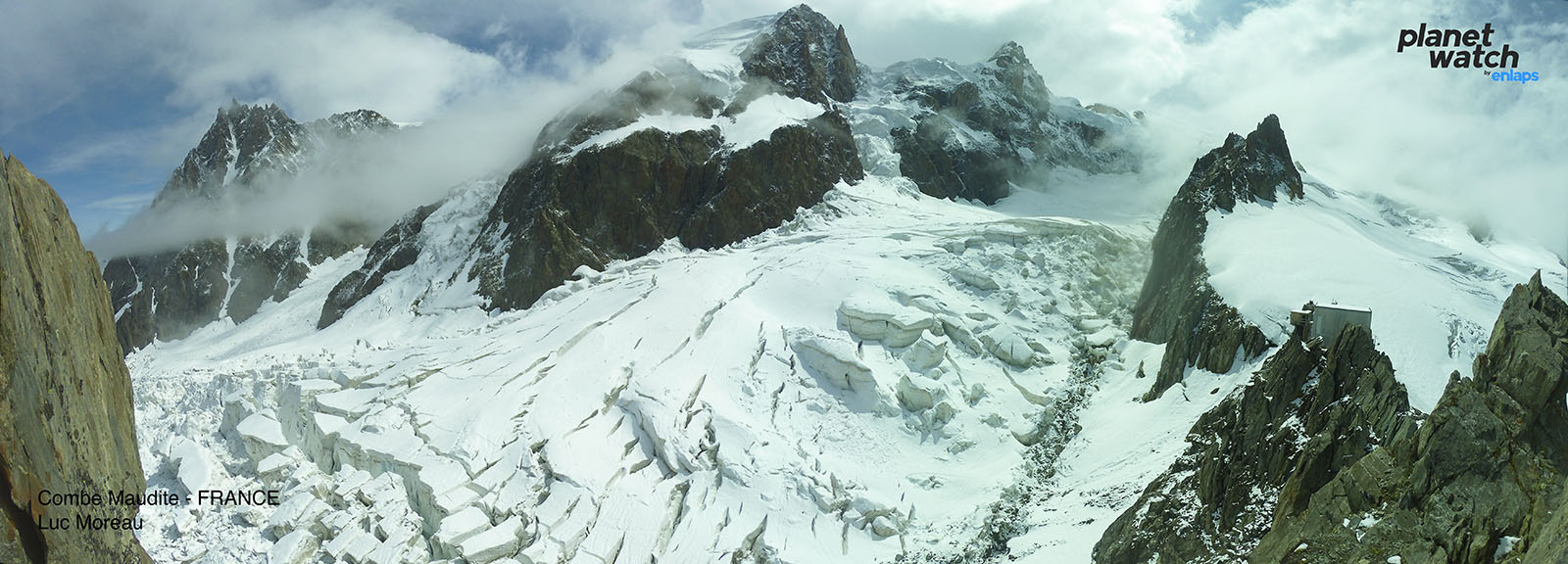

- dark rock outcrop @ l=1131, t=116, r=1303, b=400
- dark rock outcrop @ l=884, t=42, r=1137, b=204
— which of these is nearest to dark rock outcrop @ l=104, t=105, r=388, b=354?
dark rock outcrop @ l=884, t=42, r=1137, b=204

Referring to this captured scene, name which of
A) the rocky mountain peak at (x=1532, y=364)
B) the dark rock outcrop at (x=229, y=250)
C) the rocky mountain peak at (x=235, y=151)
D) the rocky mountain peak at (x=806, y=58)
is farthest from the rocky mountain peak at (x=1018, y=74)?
the rocky mountain peak at (x=235, y=151)

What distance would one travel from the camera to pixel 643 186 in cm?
5928

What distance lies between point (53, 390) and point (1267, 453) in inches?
813

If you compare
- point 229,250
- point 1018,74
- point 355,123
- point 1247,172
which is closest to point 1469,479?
point 1247,172

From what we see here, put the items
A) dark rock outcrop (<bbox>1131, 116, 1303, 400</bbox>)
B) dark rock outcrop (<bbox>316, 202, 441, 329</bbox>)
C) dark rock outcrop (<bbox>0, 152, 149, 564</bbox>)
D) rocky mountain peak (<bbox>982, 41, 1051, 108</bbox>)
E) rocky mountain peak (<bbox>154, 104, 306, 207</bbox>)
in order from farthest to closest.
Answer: rocky mountain peak (<bbox>154, 104, 306, 207</bbox>) → rocky mountain peak (<bbox>982, 41, 1051, 108</bbox>) → dark rock outcrop (<bbox>316, 202, 441, 329</bbox>) → dark rock outcrop (<bbox>1131, 116, 1303, 400</bbox>) → dark rock outcrop (<bbox>0, 152, 149, 564</bbox>)

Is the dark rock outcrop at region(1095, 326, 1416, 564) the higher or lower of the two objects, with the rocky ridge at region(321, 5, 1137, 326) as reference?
lower

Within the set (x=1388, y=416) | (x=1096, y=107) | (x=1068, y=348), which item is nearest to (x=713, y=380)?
(x=1068, y=348)

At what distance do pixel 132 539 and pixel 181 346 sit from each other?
3475 inches

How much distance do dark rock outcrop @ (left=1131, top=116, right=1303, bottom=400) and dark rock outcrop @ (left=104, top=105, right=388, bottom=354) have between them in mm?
85621

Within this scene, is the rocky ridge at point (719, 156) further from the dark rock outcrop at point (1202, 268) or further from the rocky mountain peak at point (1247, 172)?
the rocky mountain peak at point (1247, 172)

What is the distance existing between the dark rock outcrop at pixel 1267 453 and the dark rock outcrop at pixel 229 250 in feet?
300

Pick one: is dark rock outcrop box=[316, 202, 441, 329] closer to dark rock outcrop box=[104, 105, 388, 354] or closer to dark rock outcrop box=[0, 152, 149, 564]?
dark rock outcrop box=[104, 105, 388, 354]

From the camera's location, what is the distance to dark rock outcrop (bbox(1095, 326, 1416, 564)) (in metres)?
15.6

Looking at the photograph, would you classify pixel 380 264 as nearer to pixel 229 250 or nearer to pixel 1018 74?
pixel 229 250
